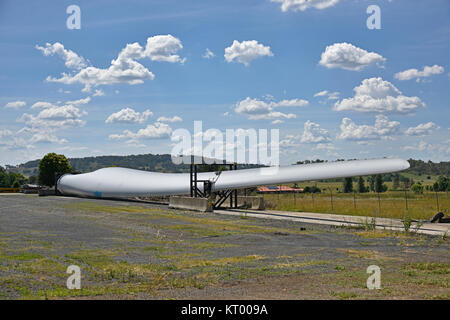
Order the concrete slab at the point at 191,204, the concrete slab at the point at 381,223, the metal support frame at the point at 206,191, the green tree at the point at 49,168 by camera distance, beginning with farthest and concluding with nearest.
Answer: the green tree at the point at 49,168
the metal support frame at the point at 206,191
the concrete slab at the point at 191,204
the concrete slab at the point at 381,223

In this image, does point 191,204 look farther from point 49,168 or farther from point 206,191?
point 49,168

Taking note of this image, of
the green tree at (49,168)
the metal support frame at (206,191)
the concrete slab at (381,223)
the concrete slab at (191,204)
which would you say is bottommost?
the concrete slab at (381,223)

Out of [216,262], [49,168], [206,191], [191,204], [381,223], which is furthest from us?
[49,168]

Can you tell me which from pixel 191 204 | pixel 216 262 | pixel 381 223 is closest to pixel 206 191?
pixel 191 204

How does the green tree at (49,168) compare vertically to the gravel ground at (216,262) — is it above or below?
above

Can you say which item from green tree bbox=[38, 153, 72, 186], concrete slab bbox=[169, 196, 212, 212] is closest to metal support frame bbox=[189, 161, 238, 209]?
concrete slab bbox=[169, 196, 212, 212]

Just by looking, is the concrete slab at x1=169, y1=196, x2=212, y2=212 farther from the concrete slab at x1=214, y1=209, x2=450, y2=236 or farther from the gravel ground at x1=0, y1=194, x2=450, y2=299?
the gravel ground at x1=0, y1=194, x2=450, y2=299

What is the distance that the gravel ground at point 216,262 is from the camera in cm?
1040

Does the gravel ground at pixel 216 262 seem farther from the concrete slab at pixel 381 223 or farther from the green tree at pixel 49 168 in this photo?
the green tree at pixel 49 168

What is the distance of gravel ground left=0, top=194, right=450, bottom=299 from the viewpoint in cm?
1040

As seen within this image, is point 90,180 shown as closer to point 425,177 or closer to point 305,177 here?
point 305,177

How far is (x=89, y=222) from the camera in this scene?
26.1 metres

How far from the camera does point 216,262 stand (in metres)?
14.4

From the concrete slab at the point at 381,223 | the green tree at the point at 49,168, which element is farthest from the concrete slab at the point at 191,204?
the green tree at the point at 49,168
